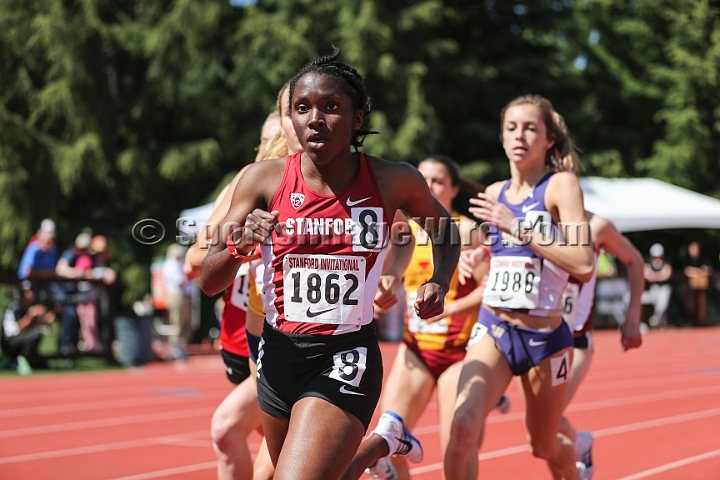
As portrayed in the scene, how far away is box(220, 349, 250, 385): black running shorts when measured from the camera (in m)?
4.52

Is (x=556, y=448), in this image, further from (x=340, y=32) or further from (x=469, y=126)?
(x=469, y=126)

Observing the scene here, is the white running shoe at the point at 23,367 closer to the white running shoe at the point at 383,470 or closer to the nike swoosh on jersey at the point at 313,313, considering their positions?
the white running shoe at the point at 383,470

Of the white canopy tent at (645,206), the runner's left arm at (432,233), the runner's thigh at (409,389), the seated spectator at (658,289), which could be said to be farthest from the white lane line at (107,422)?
the seated spectator at (658,289)

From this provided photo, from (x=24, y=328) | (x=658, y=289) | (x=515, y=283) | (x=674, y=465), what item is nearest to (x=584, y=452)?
(x=515, y=283)

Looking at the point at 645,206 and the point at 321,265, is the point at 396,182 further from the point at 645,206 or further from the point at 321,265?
the point at 645,206

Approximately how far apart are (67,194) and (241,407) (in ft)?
64.7

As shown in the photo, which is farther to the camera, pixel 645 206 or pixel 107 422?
pixel 645 206

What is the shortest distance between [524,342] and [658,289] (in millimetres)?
17700

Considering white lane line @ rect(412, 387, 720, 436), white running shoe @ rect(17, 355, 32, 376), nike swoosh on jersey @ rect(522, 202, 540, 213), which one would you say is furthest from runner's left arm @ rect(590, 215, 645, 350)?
white running shoe @ rect(17, 355, 32, 376)

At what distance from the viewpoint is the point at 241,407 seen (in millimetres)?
4238

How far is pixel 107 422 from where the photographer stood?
27.4 feet

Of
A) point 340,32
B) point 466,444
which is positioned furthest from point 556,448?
point 340,32

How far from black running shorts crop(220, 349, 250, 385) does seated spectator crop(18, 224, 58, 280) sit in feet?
27.3

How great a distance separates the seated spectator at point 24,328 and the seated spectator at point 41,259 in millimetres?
377
